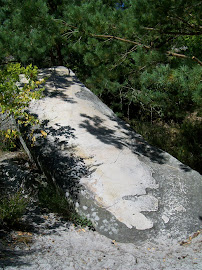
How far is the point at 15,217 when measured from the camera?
3314 millimetres

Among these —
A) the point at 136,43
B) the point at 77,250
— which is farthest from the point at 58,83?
the point at 77,250

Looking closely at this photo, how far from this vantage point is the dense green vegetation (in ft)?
13.1

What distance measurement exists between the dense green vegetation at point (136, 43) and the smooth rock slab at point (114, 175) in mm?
999

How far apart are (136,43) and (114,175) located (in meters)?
2.40

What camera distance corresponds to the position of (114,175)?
3.91 meters

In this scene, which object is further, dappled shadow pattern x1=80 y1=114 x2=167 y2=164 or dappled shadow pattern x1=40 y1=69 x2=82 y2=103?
dappled shadow pattern x1=40 y1=69 x2=82 y2=103

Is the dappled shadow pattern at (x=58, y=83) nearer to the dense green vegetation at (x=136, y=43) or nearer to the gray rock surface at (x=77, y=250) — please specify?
the dense green vegetation at (x=136, y=43)

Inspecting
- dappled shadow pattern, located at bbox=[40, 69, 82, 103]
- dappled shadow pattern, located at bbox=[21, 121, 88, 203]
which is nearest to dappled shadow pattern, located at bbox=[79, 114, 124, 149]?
dappled shadow pattern, located at bbox=[21, 121, 88, 203]

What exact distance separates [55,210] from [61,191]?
29 cm

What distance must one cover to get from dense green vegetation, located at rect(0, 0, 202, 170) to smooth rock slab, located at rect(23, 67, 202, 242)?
999mm

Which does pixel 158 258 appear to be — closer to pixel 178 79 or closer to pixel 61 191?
pixel 61 191

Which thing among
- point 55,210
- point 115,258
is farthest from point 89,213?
point 115,258

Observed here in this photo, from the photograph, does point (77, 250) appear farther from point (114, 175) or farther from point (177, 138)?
point (177, 138)

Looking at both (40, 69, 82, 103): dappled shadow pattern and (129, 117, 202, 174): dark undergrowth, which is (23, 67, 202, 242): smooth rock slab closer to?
(40, 69, 82, 103): dappled shadow pattern
